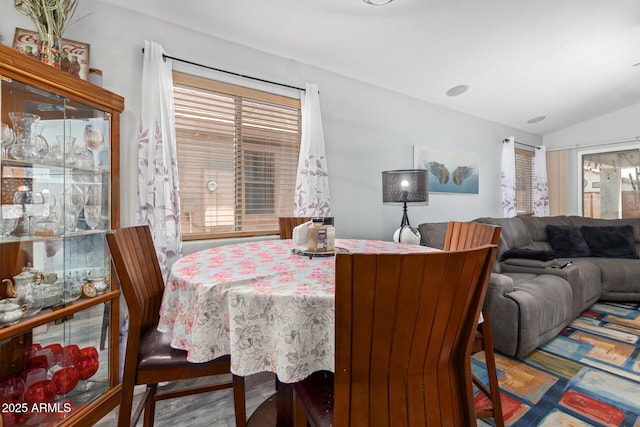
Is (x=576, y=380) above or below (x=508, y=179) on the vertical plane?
below

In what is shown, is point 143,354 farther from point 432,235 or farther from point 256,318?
point 432,235

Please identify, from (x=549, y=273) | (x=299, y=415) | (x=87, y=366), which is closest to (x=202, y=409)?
(x=87, y=366)

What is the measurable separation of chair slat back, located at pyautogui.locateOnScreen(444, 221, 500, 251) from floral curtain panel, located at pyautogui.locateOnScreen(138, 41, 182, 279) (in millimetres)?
1735

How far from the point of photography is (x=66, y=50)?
1.60m

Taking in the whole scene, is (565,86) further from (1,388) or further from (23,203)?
(1,388)

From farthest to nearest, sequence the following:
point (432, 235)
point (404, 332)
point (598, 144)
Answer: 1. point (598, 144)
2. point (432, 235)
3. point (404, 332)

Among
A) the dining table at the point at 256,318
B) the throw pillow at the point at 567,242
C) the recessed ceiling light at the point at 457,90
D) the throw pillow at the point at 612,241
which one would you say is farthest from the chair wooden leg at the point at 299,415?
the throw pillow at the point at 612,241

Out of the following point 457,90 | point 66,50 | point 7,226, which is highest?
point 457,90

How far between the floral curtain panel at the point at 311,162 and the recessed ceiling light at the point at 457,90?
5.72ft

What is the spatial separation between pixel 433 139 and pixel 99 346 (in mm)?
3734

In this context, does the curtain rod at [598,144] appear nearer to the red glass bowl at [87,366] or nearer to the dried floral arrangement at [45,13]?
the dried floral arrangement at [45,13]

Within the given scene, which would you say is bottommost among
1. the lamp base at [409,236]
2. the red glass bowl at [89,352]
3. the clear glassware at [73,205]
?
the red glass bowl at [89,352]

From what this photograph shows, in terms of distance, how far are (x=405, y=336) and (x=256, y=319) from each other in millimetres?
421

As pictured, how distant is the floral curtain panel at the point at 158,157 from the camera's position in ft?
6.20
